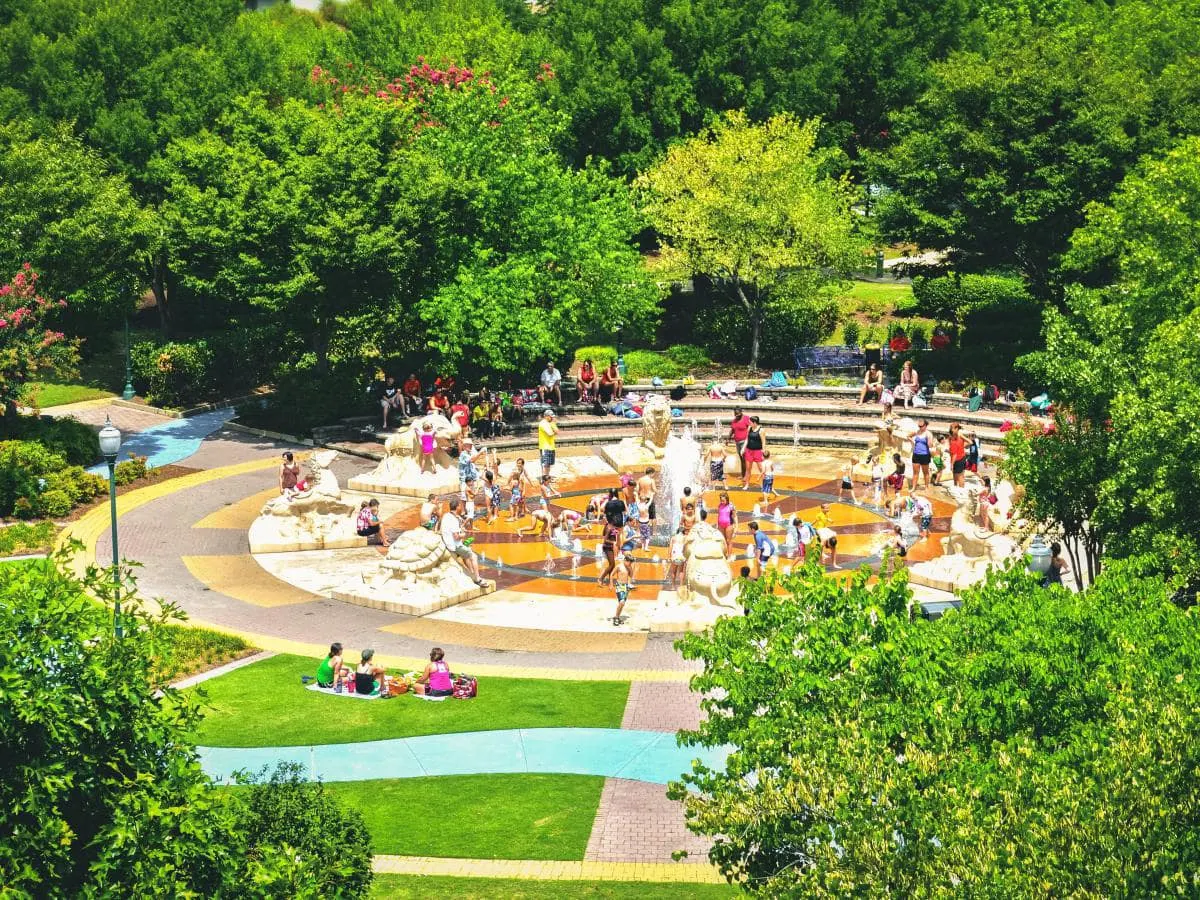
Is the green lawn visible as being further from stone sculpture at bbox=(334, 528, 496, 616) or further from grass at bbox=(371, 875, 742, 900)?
grass at bbox=(371, 875, 742, 900)

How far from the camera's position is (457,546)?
31.3m

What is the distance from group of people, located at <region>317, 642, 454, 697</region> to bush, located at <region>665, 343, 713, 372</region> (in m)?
29.9

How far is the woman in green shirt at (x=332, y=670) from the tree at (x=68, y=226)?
2179cm

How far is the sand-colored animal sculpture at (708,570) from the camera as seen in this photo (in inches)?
1139

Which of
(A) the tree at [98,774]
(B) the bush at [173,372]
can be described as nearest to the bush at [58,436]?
(B) the bush at [173,372]

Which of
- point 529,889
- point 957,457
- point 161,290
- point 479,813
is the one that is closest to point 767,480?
point 957,457

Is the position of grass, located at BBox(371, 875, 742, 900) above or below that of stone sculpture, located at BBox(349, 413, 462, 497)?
below

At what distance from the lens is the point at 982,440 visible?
145ft

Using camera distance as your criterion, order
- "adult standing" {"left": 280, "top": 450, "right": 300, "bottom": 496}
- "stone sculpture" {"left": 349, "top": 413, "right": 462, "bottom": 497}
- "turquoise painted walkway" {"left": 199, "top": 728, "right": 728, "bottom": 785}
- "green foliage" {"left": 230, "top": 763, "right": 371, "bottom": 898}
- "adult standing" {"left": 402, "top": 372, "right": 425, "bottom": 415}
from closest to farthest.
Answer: "green foliage" {"left": 230, "top": 763, "right": 371, "bottom": 898} < "turquoise painted walkway" {"left": 199, "top": 728, "right": 728, "bottom": 785} < "adult standing" {"left": 280, "top": 450, "right": 300, "bottom": 496} < "stone sculpture" {"left": 349, "top": 413, "right": 462, "bottom": 497} < "adult standing" {"left": 402, "top": 372, "right": 425, "bottom": 415}

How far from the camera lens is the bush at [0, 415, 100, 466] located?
135 ft

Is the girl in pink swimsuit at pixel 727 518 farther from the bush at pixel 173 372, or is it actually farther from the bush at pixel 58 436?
the bush at pixel 173 372

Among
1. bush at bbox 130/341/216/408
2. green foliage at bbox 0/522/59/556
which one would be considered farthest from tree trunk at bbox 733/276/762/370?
green foliage at bbox 0/522/59/556

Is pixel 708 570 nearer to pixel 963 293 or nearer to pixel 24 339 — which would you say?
pixel 24 339

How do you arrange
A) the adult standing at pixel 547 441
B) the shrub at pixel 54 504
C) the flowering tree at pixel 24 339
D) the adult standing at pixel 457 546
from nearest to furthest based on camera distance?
the adult standing at pixel 457 546 < the shrub at pixel 54 504 < the flowering tree at pixel 24 339 < the adult standing at pixel 547 441
